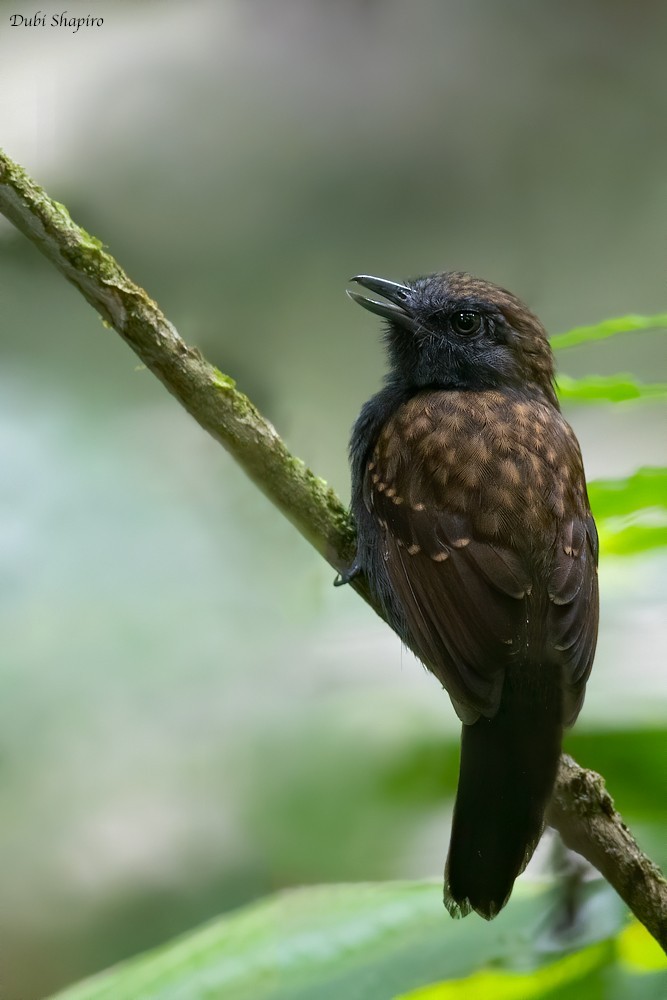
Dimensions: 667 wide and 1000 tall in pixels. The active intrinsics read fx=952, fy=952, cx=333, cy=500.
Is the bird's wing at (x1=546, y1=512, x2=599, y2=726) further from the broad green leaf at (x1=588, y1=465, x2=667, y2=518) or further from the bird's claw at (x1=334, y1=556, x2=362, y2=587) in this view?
the bird's claw at (x1=334, y1=556, x2=362, y2=587)

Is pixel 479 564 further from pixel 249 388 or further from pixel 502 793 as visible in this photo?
pixel 249 388

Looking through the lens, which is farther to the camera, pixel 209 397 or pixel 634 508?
pixel 209 397

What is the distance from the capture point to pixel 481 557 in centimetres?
159

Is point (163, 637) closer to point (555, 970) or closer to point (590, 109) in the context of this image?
point (555, 970)

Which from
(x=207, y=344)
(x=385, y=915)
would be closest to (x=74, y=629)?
(x=207, y=344)

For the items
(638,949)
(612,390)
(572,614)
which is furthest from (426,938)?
(612,390)

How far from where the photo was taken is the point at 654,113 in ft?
6.97

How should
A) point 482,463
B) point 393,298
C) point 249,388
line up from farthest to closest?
point 249,388
point 393,298
point 482,463

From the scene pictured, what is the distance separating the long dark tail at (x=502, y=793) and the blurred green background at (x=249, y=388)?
242 millimetres

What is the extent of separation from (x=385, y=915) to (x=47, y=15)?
1.87m

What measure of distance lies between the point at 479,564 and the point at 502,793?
1.24 ft

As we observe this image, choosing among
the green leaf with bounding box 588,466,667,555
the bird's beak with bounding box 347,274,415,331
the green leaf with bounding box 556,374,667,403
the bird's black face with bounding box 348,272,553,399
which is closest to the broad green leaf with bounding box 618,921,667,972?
the green leaf with bounding box 588,466,667,555

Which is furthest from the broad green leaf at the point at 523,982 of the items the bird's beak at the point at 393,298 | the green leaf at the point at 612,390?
the bird's beak at the point at 393,298

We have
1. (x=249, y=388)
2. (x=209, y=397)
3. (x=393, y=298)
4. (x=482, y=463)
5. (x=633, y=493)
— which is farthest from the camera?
Answer: (x=249, y=388)
